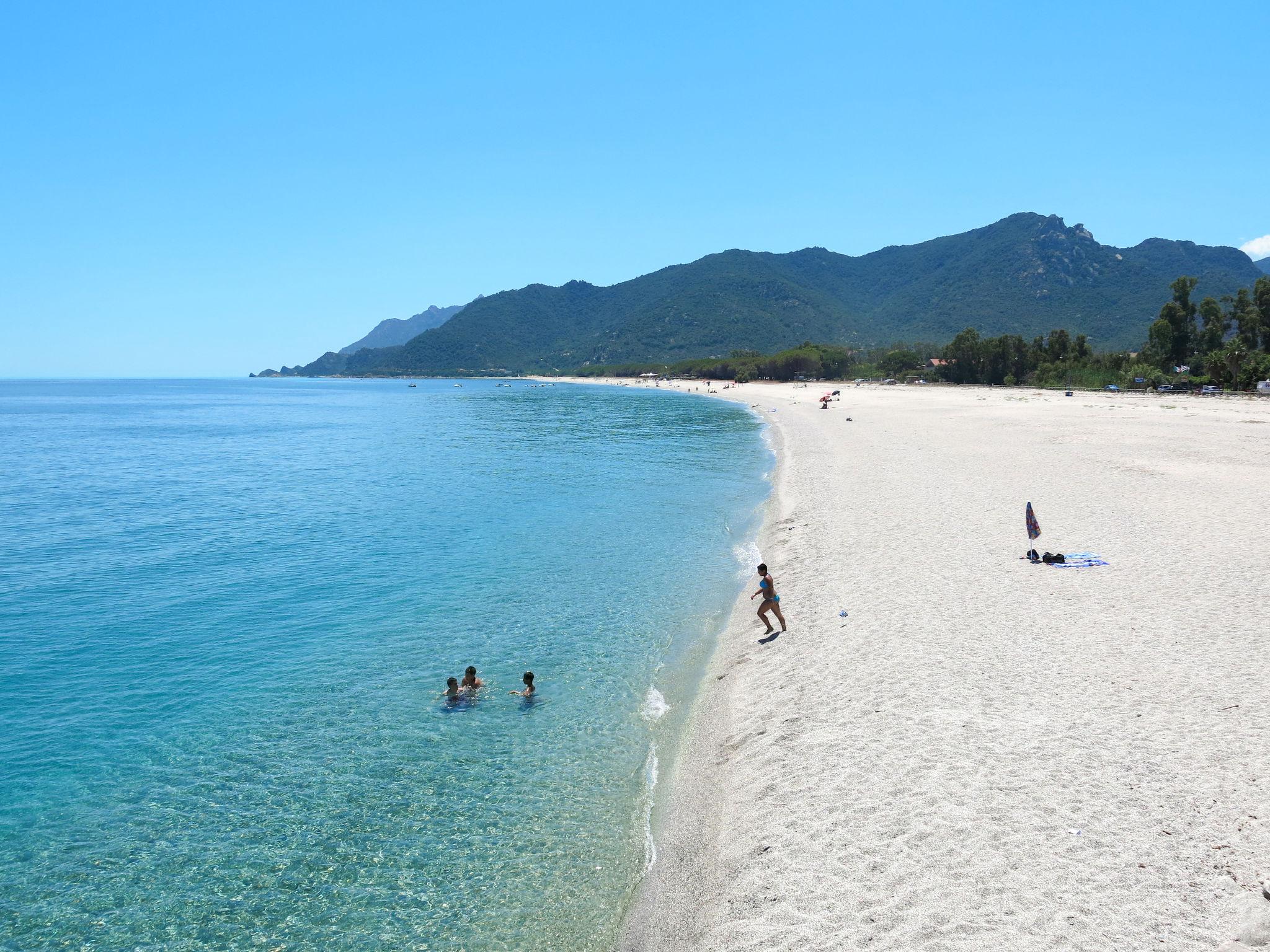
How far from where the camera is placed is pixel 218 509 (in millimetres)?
30047

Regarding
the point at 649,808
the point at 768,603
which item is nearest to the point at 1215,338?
the point at 768,603

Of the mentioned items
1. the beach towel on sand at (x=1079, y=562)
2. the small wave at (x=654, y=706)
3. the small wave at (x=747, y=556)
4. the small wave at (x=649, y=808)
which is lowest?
the small wave at (x=649, y=808)

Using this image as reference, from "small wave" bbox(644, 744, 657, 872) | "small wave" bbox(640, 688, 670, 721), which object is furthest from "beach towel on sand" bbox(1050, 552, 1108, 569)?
"small wave" bbox(644, 744, 657, 872)

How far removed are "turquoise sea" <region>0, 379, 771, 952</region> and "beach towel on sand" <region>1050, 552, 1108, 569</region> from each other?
295 inches

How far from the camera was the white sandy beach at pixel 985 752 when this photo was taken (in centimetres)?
624

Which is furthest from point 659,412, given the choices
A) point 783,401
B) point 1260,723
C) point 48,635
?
point 1260,723

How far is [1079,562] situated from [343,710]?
51.7ft

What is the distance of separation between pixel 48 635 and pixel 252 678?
6.19m

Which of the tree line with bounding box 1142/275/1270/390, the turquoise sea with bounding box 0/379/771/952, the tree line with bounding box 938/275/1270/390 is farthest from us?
the tree line with bounding box 938/275/1270/390

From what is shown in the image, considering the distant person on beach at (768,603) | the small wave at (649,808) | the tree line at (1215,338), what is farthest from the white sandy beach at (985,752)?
the tree line at (1215,338)

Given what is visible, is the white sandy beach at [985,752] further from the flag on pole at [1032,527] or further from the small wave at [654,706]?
the flag on pole at [1032,527]

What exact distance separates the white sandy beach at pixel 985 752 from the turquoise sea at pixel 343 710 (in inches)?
53.9

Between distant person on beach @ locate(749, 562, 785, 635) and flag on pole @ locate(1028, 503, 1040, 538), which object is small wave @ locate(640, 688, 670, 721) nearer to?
distant person on beach @ locate(749, 562, 785, 635)

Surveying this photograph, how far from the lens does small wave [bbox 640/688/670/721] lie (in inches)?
459
